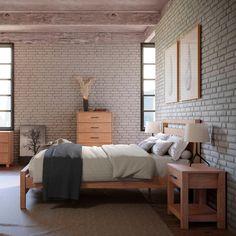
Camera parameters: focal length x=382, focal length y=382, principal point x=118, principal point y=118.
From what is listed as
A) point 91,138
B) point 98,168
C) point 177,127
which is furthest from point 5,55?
point 98,168

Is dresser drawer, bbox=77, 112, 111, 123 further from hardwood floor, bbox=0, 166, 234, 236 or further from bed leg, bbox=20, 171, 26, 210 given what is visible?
bed leg, bbox=20, 171, 26, 210

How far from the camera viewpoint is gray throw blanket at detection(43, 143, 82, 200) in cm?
510

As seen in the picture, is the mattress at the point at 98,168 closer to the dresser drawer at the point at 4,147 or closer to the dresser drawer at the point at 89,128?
the dresser drawer at the point at 89,128

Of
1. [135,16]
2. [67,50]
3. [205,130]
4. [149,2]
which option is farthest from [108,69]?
[205,130]

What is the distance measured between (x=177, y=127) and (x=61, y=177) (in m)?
2.35

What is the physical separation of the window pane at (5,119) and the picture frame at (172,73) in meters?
4.83

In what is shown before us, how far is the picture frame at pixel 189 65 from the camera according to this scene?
533 centimetres

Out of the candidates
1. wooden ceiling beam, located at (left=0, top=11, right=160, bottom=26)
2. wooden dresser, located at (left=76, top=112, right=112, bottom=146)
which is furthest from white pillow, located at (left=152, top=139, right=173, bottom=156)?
wooden dresser, located at (left=76, top=112, right=112, bottom=146)

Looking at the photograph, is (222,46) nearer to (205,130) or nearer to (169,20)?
(205,130)

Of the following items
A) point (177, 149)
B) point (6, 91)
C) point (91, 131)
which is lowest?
point (177, 149)

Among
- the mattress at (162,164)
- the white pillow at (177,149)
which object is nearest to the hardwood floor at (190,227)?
the mattress at (162,164)

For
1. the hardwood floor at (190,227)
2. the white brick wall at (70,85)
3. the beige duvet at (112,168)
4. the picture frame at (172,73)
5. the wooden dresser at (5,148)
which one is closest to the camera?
the hardwood floor at (190,227)

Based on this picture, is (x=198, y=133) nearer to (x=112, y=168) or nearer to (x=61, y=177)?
(x=112, y=168)

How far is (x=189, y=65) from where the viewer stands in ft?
18.9
